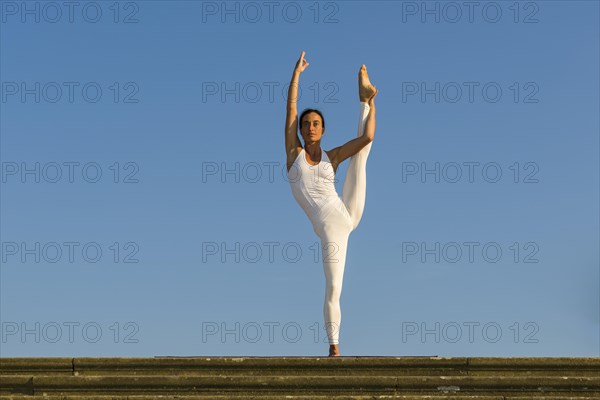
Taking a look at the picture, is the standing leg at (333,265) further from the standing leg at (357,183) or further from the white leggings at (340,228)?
the standing leg at (357,183)

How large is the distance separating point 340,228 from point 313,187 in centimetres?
69

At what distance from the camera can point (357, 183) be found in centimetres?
1244

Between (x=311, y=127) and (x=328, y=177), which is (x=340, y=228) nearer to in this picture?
(x=328, y=177)

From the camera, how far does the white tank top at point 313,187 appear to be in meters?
12.1

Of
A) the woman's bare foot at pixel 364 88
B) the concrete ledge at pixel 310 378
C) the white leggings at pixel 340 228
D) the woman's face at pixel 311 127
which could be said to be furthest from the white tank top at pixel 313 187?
the concrete ledge at pixel 310 378

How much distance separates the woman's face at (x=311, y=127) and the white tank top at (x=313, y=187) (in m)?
0.25

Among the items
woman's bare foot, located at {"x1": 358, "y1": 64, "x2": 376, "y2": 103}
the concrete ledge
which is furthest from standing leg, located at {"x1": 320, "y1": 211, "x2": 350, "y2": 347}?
woman's bare foot, located at {"x1": 358, "y1": 64, "x2": 376, "y2": 103}

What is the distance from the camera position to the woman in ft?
38.6

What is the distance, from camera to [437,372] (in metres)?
9.99

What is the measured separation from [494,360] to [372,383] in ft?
4.86

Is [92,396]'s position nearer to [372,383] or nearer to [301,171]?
[372,383]

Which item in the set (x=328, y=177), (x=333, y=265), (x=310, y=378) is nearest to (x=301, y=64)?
(x=328, y=177)

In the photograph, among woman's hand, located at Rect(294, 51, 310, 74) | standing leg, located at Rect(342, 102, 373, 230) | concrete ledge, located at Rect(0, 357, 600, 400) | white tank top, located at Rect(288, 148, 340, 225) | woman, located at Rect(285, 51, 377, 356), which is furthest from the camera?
woman's hand, located at Rect(294, 51, 310, 74)

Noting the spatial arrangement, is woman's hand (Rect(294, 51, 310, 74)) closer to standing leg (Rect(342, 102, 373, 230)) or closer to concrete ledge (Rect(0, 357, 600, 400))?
standing leg (Rect(342, 102, 373, 230))
